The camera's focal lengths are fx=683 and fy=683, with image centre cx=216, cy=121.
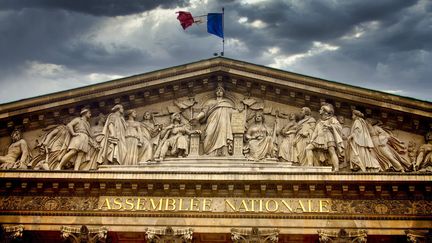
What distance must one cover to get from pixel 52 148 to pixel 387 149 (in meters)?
10.9

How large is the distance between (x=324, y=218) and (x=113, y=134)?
7.32 metres

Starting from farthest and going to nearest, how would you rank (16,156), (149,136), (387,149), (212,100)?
(212,100) → (149,136) → (16,156) → (387,149)

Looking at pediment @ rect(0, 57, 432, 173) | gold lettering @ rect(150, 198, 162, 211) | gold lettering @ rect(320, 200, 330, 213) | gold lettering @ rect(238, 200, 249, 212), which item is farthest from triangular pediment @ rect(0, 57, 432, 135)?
gold lettering @ rect(238, 200, 249, 212)

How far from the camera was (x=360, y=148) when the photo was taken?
71.3 ft

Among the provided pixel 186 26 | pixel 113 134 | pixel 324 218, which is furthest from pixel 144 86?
pixel 324 218

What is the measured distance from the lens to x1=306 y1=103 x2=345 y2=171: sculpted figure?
70.8 ft

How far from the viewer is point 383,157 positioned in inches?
856

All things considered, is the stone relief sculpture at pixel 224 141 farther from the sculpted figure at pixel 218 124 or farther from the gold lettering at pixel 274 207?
the gold lettering at pixel 274 207

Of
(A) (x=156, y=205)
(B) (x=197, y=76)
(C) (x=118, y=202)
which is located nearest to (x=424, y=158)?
(B) (x=197, y=76)

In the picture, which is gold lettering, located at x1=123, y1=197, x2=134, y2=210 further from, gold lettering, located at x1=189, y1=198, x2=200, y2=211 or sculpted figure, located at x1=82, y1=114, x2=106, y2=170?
gold lettering, located at x1=189, y1=198, x2=200, y2=211

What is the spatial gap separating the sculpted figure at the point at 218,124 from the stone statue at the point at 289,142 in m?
1.67

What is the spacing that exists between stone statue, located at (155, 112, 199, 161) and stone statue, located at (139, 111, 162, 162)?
0.20 meters

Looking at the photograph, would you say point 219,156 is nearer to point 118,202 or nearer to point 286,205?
point 286,205

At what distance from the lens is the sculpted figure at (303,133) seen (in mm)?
21875
